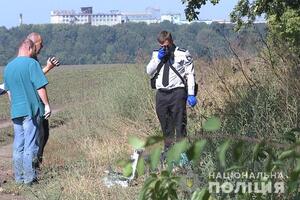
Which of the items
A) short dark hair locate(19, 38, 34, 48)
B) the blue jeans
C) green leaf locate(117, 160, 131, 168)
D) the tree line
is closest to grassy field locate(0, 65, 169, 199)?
the blue jeans

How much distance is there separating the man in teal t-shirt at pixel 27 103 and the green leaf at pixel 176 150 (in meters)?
6.37

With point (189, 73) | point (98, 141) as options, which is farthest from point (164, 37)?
point (98, 141)

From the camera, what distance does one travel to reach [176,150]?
2328 mm

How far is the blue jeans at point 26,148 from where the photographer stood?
8.56 meters

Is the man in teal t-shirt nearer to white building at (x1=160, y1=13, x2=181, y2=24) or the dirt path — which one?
→ the dirt path

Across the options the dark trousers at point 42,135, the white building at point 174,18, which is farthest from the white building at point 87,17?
the dark trousers at point 42,135

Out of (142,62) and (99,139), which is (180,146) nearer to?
(99,139)

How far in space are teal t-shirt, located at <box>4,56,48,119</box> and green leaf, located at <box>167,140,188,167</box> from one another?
20.9ft

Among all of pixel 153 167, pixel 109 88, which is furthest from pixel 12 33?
pixel 153 167

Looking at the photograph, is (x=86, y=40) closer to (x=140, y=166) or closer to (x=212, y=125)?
(x=140, y=166)

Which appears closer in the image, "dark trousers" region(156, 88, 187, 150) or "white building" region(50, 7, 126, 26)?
"dark trousers" region(156, 88, 187, 150)

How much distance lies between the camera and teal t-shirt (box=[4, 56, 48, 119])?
28.1ft

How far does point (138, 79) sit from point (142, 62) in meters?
0.63

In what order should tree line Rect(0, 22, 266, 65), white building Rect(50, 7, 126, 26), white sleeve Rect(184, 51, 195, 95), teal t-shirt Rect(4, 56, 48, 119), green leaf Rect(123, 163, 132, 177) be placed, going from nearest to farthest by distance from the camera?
green leaf Rect(123, 163, 132, 177) → teal t-shirt Rect(4, 56, 48, 119) → white sleeve Rect(184, 51, 195, 95) → tree line Rect(0, 22, 266, 65) → white building Rect(50, 7, 126, 26)
